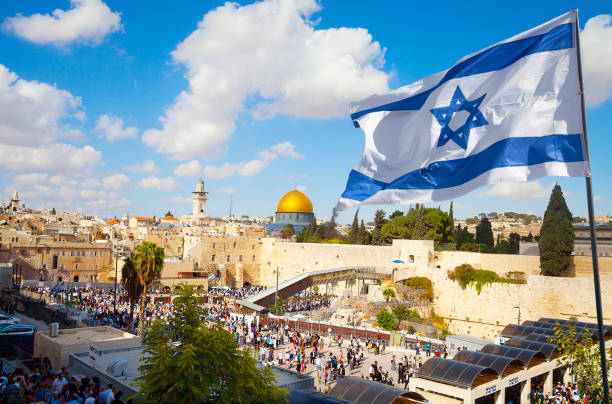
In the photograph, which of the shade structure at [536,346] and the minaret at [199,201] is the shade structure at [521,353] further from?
the minaret at [199,201]

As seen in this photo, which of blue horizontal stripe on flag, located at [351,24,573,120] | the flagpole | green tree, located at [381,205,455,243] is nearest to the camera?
the flagpole

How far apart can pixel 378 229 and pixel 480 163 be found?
41.3 metres

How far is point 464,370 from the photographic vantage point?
427 inches

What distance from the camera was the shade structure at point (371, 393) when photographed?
26.3ft

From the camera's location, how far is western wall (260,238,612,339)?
23562mm

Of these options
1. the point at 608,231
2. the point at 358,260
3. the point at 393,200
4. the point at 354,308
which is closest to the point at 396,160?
the point at 393,200

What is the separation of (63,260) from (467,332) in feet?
109

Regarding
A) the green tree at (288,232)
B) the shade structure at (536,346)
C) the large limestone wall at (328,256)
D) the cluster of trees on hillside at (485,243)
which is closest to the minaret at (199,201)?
the green tree at (288,232)

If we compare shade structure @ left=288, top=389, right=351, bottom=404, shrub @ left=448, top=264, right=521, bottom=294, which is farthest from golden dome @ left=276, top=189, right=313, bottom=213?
shade structure @ left=288, top=389, right=351, bottom=404

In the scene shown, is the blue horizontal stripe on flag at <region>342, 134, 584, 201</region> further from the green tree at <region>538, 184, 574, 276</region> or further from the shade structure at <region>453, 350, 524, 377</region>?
the green tree at <region>538, 184, 574, 276</region>

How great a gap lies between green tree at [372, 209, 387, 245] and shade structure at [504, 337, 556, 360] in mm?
30613

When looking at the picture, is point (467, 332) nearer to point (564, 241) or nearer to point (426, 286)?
point (426, 286)

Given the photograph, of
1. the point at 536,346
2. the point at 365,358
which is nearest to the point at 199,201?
the point at 365,358

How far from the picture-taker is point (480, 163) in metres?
4.89
